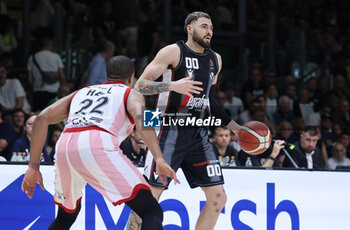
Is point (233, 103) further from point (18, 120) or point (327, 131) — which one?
point (18, 120)

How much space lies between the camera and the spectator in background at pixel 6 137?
9.02 meters

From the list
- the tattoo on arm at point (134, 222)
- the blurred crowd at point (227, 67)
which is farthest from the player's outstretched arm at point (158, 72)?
the blurred crowd at point (227, 67)

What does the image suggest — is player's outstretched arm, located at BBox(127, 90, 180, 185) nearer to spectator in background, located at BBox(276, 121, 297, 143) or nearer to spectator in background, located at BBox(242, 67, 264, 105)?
spectator in background, located at BBox(276, 121, 297, 143)

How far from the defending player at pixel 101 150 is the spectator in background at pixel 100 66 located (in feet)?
19.4

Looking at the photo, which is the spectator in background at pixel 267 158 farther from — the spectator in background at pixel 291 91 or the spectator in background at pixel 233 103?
the spectator in background at pixel 291 91

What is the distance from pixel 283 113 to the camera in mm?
11633

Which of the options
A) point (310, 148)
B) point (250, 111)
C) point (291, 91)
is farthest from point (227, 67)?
point (310, 148)

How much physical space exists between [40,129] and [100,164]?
→ 0.57 m

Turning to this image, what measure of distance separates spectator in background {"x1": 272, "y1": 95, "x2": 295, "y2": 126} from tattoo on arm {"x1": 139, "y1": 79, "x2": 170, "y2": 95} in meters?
6.27

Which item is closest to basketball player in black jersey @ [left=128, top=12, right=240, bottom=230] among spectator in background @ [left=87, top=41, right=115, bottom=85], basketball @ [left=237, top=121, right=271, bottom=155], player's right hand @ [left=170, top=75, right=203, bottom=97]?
player's right hand @ [left=170, top=75, right=203, bottom=97]

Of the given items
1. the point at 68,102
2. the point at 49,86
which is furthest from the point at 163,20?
the point at 68,102

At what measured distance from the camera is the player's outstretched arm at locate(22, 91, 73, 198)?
4754 mm

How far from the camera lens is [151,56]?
12.0 meters

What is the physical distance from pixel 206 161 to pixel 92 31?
23.9 ft
